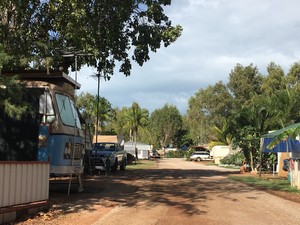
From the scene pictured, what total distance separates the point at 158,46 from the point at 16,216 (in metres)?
12.3

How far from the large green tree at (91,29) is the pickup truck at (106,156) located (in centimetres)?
477

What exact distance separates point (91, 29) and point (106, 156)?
849 centimetres

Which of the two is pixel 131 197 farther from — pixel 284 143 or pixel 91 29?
pixel 284 143

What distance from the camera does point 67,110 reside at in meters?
12.1

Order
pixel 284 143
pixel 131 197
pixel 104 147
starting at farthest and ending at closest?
pixel 104 147, pixel 284 143, pixel 131 197

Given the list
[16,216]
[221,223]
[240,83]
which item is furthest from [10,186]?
[240,83]

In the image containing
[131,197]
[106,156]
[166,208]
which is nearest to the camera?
[166,208]

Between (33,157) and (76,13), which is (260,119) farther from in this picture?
(33,157)

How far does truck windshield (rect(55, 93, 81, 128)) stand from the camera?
11664 millimetres

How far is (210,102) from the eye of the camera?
73.8 meters

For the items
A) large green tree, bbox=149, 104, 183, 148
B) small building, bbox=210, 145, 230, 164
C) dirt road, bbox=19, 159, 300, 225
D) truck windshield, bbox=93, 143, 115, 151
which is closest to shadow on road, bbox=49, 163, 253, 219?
dirt road, bbox=19, 159, 300, 225

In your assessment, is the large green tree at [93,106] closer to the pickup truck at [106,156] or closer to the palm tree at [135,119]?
the palm tree at [135,119]

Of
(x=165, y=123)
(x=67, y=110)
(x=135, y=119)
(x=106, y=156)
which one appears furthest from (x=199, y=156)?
(x=67, y=110)

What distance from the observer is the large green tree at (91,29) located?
14.5 m
